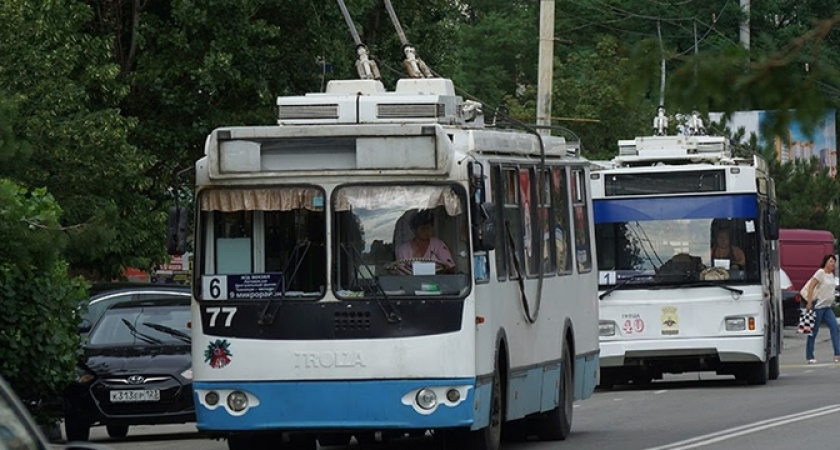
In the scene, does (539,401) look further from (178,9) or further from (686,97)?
(178,9)

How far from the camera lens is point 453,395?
47.8 ft

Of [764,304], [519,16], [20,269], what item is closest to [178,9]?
[764,304]

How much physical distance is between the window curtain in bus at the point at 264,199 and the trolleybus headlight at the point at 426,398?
150 centimetres

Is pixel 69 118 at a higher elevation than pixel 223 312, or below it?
higher

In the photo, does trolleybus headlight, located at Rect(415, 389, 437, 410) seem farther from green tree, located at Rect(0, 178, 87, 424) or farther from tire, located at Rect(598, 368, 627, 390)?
tire, located at Rect(598, 368, 627, 390)

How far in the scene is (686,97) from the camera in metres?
10.1

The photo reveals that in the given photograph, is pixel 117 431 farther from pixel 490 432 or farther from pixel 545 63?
pixel 545 63

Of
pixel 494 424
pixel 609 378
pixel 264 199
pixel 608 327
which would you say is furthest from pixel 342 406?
pixel 609 378

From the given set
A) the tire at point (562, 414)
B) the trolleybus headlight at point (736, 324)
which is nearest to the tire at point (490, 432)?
the tire at point (562, 414)

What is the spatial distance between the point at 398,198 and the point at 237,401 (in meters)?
1.85

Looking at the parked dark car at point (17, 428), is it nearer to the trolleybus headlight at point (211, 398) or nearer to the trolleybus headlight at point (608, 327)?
the trolleybus headlight at point (211, 398)

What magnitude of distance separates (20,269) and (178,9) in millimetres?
12940

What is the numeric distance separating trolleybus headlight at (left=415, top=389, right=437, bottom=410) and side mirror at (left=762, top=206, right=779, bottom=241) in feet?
37.8

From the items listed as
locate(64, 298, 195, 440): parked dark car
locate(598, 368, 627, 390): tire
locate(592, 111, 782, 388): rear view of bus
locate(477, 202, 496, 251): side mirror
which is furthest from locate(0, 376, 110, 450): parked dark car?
locate(598, 368, 627, 390): tire
